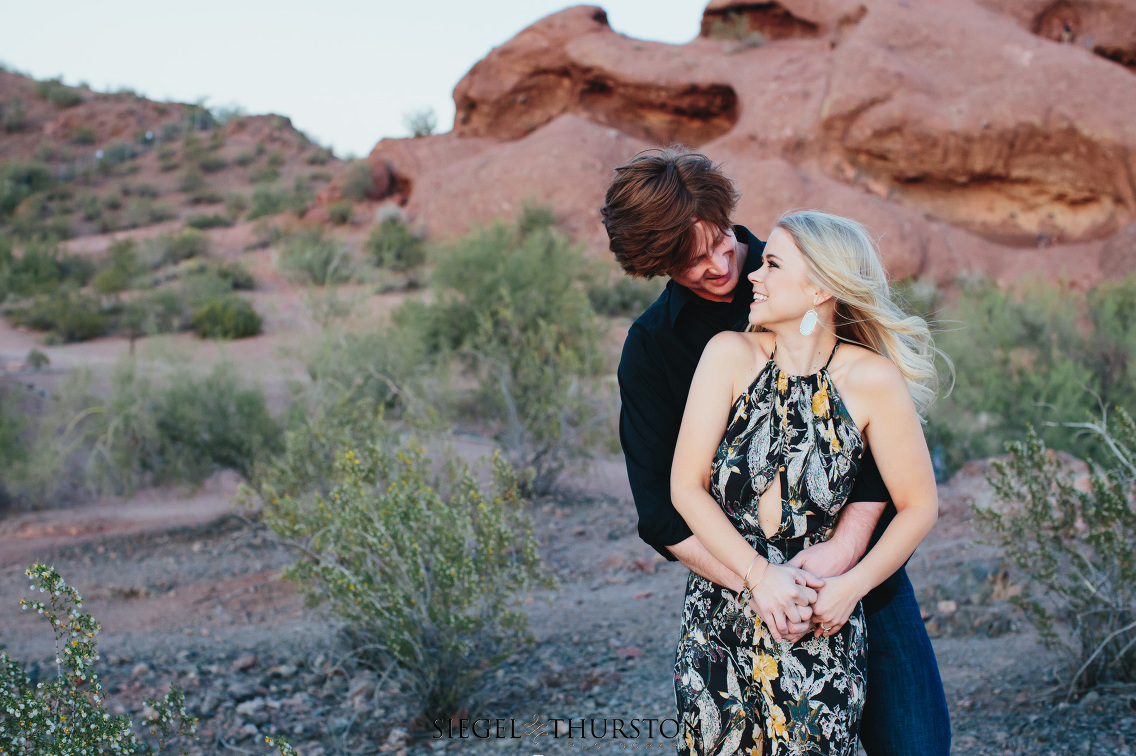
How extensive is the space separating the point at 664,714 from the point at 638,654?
0.80m

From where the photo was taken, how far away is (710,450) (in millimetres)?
2076

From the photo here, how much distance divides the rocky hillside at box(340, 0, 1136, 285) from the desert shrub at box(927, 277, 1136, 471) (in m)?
8.68

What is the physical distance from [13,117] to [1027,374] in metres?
42.4

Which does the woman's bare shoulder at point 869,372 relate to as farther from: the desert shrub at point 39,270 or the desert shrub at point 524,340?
the desert shrub at point 39,270

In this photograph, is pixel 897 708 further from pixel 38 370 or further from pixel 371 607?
pixel 38 370

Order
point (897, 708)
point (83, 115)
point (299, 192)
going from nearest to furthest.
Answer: point (897, 708)
point (299, 192)
point (83, 115)

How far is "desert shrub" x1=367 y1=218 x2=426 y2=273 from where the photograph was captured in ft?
72.0

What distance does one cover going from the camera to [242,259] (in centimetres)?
2388

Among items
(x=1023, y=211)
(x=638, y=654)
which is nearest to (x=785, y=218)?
(x=638, y=654)

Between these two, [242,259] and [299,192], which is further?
[299,192]

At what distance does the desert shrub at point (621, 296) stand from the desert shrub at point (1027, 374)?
6712 mm

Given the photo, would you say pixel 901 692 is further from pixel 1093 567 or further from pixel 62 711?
pixel 62 711

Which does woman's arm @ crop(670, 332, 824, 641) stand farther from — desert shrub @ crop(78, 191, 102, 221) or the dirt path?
desert shrub @ crop(78, 191, 102, 221)

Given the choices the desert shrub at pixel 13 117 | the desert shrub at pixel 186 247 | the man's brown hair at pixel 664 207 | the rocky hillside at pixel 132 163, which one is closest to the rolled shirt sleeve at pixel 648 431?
the man's brown hair at pixel 664 207
